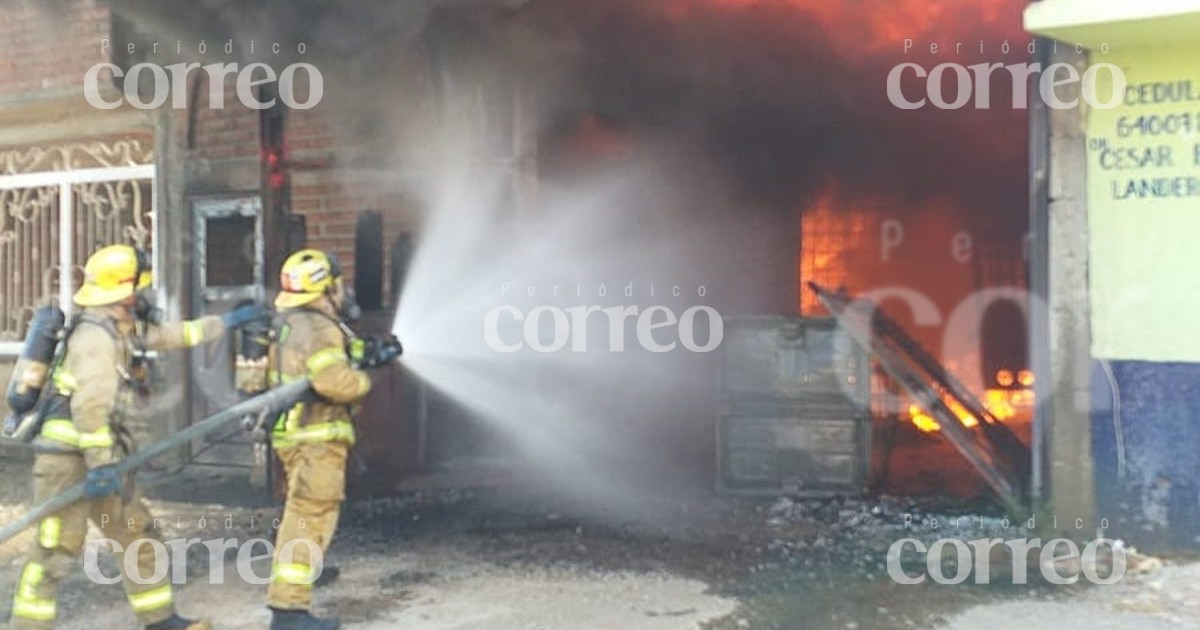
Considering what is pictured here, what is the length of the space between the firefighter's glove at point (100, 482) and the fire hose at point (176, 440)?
46mm

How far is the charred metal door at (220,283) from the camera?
8125 mm

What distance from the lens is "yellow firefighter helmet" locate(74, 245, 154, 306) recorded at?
4652mm

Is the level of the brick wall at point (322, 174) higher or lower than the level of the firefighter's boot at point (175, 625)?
higher

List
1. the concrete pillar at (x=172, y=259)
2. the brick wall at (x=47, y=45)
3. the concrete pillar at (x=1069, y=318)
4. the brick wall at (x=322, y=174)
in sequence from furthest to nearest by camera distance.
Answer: the brick wall at (x=47, y=45) → the concrete pillar at (x=172, y=259) → the brick wall at (x=322, y=174) → the concrete pillar at (x=1069, y=318)

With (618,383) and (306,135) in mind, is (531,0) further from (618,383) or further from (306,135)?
(618,383)

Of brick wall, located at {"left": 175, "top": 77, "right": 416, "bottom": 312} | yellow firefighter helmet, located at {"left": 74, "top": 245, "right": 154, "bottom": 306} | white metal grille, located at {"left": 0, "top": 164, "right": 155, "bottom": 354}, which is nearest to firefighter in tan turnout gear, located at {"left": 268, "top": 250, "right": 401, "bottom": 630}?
yellow firefighter helmet, located at {"left": 74, "top": 245, "right": 154, "bottom": 306}

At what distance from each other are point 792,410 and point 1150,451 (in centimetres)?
235

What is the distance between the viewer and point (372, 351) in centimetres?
494

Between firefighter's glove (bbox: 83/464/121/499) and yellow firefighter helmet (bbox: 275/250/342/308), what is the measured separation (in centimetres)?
99

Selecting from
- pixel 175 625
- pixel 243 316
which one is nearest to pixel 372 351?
pixel 243 316

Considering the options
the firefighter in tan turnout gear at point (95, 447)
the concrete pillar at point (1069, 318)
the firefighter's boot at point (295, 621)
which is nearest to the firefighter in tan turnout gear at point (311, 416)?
the firefighter's boot at point (295, 621)

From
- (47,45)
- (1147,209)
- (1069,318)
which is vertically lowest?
(1069,318)

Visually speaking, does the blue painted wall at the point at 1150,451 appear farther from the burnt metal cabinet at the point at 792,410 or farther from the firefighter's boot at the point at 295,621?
the firefighter's boot at the point at 295,621

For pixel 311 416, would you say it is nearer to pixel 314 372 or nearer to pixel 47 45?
pixel 314 372
